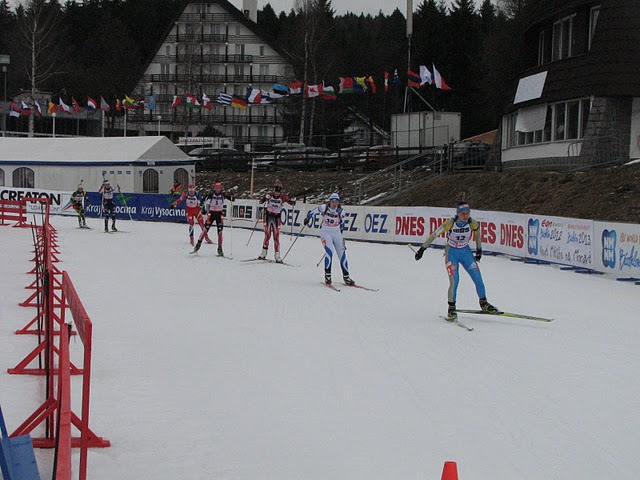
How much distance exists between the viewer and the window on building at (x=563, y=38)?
3326 centimetres

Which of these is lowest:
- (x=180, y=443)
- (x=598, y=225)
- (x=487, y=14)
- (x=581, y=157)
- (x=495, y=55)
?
(x=180, y=443)

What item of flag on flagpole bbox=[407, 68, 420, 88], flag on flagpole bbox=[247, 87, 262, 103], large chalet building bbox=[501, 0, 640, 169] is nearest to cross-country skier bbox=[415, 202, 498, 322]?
large chalet building bbox=[501, 0, 640, 169]

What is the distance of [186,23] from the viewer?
8031cm

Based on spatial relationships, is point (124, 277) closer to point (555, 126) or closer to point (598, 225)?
point (598, 225)

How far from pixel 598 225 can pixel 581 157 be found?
11.7 metres

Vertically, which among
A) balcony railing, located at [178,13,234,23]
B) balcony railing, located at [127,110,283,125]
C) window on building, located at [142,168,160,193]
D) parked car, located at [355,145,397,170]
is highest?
balcony railing, located at [178,13,234,23]

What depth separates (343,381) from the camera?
936cm

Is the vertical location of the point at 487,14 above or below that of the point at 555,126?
above

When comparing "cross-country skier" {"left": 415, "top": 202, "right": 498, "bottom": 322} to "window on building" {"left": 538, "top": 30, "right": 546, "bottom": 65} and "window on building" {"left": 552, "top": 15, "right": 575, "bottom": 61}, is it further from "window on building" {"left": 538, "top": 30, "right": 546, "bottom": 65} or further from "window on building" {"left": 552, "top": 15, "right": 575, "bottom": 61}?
"window on building" {"left": 538, "top": 30, "right": 546, "bottom": 65}

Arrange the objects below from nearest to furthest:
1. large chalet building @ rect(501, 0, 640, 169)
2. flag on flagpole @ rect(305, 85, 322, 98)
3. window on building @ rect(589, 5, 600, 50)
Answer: large chalet building @ rect(501, 0, 640, 169) < window on building @ rect(589, 5, 600, 50) < flag on flagpole @ rect(305, 85, 322, 98)

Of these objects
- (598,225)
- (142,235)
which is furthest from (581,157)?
(142,235)

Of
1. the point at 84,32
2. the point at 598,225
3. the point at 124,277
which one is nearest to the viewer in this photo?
the point at 124,277

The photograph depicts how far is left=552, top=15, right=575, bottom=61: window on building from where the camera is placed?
33256mm

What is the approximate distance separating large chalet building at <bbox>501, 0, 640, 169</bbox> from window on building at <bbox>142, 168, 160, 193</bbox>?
2149cm
